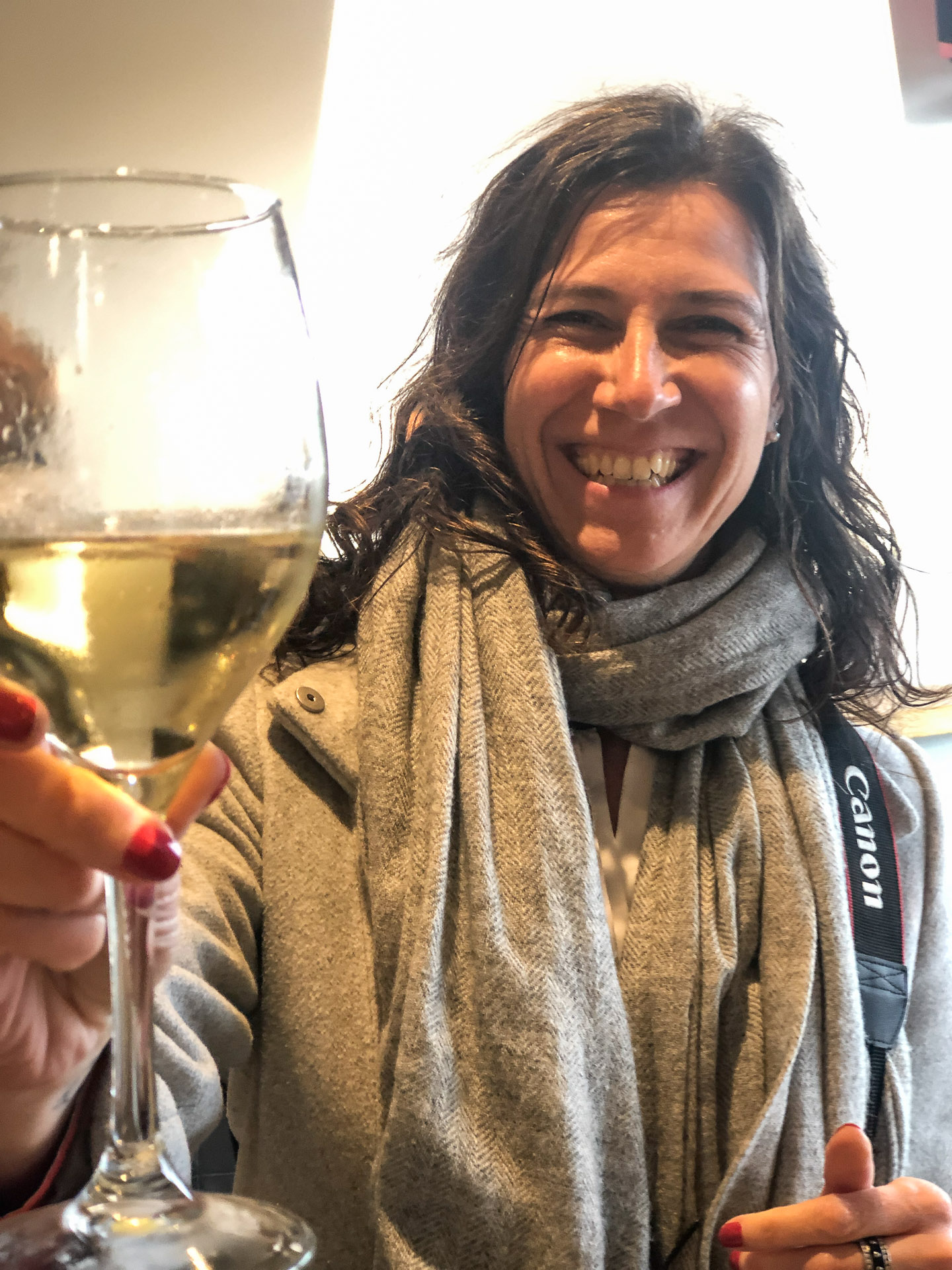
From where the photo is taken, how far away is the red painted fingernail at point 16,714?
12.1 inches

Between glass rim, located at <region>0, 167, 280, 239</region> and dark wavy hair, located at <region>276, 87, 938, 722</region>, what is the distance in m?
0.83

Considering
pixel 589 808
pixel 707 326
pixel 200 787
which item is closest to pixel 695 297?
pixel 707 326

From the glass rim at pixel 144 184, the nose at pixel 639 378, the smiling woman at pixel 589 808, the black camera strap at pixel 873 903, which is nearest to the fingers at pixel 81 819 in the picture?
the glass rim at pixel 144 184

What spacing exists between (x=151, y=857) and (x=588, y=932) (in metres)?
0.68

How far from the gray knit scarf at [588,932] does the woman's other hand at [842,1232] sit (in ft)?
0.43

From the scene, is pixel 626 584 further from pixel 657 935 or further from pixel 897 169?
pixel 897 169

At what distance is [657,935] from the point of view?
3.37 ft

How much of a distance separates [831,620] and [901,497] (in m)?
1.06

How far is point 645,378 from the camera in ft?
3.43

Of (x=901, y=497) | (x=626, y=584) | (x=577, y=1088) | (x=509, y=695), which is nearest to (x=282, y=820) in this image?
(x=509, y=695)

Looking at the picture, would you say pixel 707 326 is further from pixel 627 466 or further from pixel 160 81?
pixel 160 81

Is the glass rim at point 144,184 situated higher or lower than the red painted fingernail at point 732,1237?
higher

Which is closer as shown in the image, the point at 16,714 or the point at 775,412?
the point at 16,714

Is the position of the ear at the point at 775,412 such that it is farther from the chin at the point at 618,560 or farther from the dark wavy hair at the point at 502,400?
the chin at the point at 618,560
